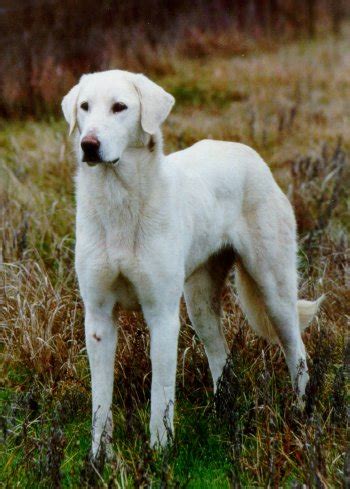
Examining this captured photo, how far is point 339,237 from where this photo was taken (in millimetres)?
6637

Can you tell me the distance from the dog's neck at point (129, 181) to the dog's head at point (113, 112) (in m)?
0.07

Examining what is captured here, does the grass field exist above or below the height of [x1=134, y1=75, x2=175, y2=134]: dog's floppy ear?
below

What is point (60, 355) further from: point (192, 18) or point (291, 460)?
point (192, 18)

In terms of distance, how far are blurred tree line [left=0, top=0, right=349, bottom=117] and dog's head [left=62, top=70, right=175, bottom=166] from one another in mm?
5600

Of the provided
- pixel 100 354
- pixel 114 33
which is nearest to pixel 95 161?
pixel 100 354

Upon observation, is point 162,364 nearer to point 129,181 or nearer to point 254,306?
point 129,181

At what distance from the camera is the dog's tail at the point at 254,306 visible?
513 centimetres

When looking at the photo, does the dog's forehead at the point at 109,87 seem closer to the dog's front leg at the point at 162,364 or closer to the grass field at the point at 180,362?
the dog's front leg at the point at 162,364

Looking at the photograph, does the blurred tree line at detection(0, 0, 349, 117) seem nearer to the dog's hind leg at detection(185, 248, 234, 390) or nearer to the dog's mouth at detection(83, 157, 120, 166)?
the dog's hind leg at detection(185, 248, 234, 390)

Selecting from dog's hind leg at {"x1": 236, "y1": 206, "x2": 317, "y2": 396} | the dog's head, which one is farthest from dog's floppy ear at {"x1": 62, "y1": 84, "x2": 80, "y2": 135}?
dog's hind leg at {"x1": 236, "y1": 206, "x2": 317, "y2": 396}

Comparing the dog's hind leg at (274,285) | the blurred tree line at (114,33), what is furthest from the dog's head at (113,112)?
the blurred tree line at (114,33)

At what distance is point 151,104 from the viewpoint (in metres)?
4.16

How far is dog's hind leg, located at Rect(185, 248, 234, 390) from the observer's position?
5215 mm

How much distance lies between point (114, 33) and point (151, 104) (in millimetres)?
7201
